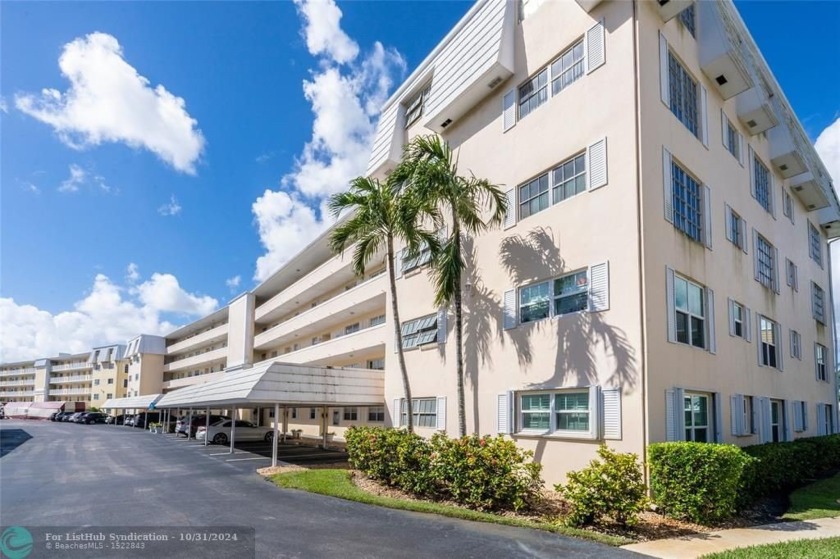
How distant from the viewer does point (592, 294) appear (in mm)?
12422

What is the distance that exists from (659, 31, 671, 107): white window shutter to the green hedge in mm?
9080

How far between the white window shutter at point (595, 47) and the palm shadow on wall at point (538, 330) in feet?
13.8

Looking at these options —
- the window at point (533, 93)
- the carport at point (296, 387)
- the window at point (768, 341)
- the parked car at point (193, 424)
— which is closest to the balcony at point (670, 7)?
the window at point (533, 93)

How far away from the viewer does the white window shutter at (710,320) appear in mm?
13641

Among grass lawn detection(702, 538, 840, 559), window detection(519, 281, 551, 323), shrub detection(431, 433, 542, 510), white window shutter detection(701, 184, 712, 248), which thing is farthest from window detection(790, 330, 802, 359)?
shrub detection(431, 433, 542, 510)

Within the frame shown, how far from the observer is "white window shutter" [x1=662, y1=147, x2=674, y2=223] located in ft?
41.2

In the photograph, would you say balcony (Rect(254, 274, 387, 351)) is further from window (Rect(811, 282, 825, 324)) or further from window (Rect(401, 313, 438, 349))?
window (Rect(811, 282, 825, 324))

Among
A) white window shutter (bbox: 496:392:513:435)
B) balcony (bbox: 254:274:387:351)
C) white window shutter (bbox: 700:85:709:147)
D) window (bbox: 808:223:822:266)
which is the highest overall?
white window shutter (bbox: 700:85:709:147)

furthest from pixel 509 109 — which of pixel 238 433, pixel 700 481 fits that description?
pixel 238 433

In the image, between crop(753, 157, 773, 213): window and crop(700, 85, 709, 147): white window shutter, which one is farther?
crop(753, 157, 773, 213): window

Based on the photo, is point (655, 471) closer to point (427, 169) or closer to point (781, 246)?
point (427, 169)

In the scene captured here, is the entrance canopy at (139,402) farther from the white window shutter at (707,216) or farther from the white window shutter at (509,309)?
the white window shutter at (707,216)

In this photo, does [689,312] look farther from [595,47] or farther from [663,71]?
[595,47]

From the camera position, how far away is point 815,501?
11977 mm
